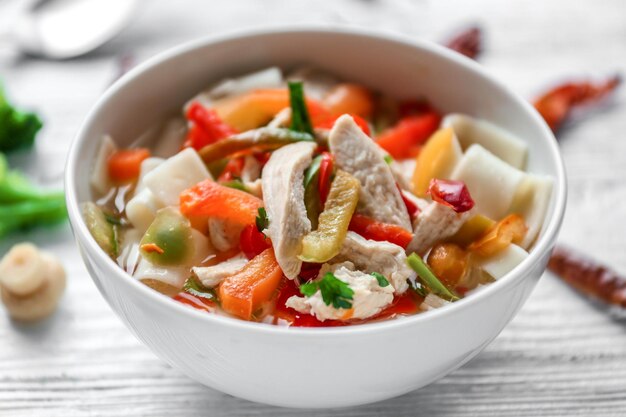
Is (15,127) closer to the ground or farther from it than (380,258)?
closer to the ground

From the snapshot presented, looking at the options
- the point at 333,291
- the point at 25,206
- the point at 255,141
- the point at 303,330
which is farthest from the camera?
the point at 25,206

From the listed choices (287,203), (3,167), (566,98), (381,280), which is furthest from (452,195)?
(3,167)

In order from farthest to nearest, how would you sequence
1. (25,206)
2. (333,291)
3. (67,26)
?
1. (67,26)
2. (25,206)
3. (333,291)

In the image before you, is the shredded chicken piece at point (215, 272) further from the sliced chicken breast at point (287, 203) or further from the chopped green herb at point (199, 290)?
the sliced chicken breast at point (287, 203)

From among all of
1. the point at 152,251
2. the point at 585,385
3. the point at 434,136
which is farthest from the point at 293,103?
the point at 585,385

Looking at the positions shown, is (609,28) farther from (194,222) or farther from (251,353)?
(251,353)

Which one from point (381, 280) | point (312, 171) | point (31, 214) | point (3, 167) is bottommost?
point (31, 214)

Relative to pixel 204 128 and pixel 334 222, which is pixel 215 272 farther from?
pixel 204 128
